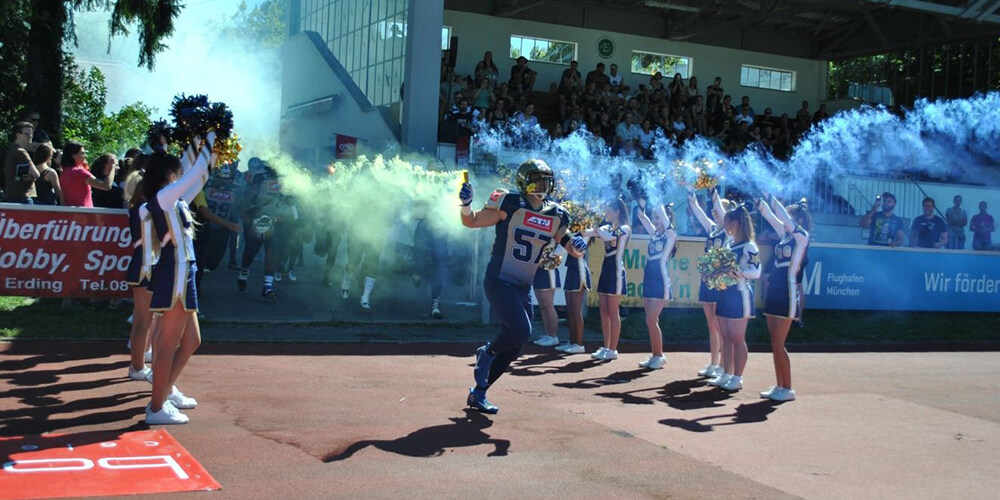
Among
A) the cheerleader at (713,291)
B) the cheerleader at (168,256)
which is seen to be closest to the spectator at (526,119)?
the cheerleader at (713,291)

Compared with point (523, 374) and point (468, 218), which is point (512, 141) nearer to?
point (523, 374)

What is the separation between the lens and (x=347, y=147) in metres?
21.3

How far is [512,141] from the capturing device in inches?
771

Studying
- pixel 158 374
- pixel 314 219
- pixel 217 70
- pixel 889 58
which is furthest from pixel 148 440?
pixel 217 70

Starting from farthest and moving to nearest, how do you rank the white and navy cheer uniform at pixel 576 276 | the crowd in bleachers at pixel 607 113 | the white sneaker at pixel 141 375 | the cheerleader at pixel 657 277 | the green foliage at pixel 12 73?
1. the green foliage at pixel 12 73
2. the crowd in bleachers at pixel 607 113
3. the white and navy cheer uniform at pixel 576 276
4. the cheerleader at pixel 657 277
5. the white sneaker at pixel 141 375

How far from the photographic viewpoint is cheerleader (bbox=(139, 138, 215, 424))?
6770 millimetres

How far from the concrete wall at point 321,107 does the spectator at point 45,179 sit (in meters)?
9.06

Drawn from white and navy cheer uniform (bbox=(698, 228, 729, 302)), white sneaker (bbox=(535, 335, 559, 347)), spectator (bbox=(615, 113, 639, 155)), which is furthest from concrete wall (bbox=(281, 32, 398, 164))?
white and navy cheer uniform (bbox=(698, 228, 729, 302))

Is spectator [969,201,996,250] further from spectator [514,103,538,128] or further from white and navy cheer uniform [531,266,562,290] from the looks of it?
white and navy cheer uniform [531,266,562,290]

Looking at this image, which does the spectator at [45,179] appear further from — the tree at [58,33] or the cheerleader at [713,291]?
the cheerleader at [713,291]

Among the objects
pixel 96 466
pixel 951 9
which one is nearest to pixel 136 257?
pixel 96 466

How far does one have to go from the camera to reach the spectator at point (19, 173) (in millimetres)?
Answer: 12477

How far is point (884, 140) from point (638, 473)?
813 inches

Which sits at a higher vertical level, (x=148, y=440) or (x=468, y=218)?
(x=468, y=218)
